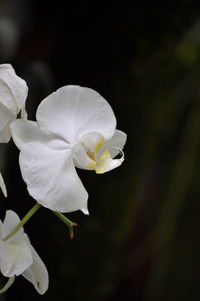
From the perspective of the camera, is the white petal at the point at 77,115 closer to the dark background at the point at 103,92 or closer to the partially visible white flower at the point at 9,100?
the partially visible white flower at the point at 9,100

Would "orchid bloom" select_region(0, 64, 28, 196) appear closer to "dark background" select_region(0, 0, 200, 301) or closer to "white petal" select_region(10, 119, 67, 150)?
"white petal" select_region(10, 119, 67, 150)

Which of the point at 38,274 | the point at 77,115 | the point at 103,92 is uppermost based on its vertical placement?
the point at 77,115

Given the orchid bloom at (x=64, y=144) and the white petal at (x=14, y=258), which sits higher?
the orchid bloom at (x=64, y=144)

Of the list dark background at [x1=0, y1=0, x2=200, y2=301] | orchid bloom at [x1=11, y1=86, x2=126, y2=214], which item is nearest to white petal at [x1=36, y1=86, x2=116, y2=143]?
orchid bloom at [x1=11, y1=86, x2=126, y2=214]

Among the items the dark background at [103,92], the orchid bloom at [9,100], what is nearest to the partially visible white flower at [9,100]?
the orchid bloom at [9,100]

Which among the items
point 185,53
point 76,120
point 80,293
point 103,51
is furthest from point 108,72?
point 76,120

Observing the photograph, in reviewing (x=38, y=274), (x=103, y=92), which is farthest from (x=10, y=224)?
(x=103, y=92)

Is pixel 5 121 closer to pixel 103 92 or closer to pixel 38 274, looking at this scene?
pixel 38 274
